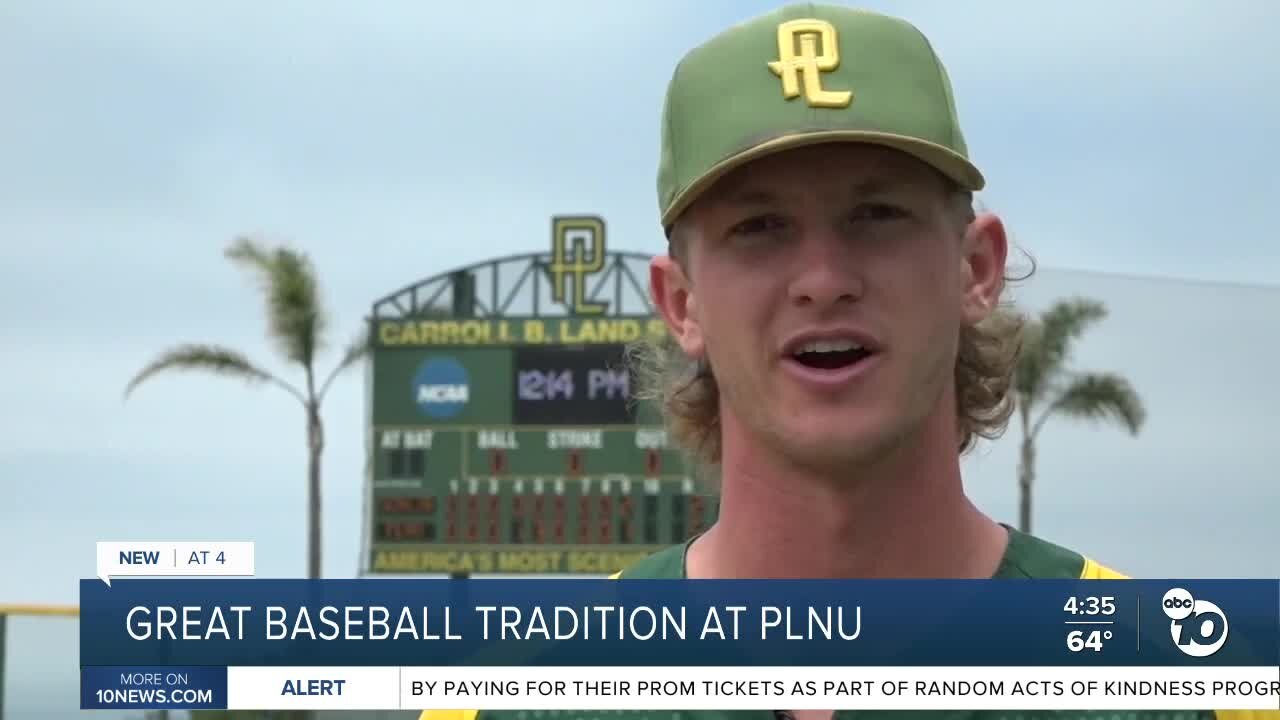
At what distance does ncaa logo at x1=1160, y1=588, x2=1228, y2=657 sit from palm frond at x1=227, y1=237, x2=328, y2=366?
1771 cm

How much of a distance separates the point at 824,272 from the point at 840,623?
60cm

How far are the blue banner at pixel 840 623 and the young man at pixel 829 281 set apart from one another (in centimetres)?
6

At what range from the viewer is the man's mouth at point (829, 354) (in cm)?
225

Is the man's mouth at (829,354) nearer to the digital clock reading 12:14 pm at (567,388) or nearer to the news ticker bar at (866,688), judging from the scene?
the news ticker bar at (866,688)

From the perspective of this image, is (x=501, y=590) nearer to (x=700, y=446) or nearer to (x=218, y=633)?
(x=700, y=446)

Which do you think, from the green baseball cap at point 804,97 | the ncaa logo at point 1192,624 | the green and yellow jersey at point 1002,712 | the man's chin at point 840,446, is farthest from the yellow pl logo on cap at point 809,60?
the ncaa logo at point 1192,624

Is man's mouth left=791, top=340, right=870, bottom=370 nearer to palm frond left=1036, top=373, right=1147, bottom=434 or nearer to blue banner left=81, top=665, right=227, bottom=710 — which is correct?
blue banner left=81, top=665, right=227, bottom=710

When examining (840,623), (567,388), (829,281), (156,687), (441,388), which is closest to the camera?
(829,281)

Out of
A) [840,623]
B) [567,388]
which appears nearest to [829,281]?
[840,623]

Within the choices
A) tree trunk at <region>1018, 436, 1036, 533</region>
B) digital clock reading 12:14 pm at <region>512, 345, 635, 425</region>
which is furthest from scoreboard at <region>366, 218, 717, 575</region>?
tree trunk at <region>1018, 436, 1036, 533</region>

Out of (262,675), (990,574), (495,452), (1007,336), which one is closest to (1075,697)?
(990,574)

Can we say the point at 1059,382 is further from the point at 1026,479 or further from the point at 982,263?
the point at 982,263

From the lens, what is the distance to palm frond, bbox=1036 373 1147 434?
18250 mm

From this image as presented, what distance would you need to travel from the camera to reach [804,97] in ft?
7.53
